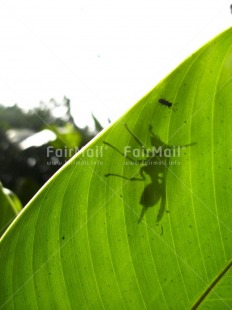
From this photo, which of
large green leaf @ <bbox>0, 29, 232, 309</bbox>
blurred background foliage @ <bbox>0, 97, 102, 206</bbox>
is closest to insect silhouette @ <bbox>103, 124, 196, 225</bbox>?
large green leaf @ <bbox>0, 29, 232, 309</bbox>

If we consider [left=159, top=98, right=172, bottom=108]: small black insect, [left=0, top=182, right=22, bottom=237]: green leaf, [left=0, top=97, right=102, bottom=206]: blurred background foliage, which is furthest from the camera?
[left=0, top=97, right=102, bottom=206]: blurred background foliage

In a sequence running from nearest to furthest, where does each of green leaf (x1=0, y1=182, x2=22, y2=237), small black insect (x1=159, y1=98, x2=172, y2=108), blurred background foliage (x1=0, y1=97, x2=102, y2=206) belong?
small black insect (x1=159, y1=98, x2=172, y2=108), green leaf (x1=0, y1=182, x2=22, y2=237), blurred background foliage (x1=0, y1=97, x2=102, y2=206)

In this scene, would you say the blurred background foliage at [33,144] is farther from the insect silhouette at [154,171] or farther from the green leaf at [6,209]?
the insect silhouette at [154,171]

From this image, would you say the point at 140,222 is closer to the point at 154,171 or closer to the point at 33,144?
the point at 154,171

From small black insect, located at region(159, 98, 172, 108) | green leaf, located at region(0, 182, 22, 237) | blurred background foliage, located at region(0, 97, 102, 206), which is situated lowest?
small black insect, located at region(159, 98, 172, 108)

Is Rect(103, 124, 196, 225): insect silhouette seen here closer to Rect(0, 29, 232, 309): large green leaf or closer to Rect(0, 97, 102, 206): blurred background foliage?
Rect(0, 29, 232, 309): large green leaf

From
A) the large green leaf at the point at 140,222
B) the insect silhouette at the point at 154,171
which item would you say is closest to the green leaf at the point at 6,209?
the large green leaf at the point at 140,222

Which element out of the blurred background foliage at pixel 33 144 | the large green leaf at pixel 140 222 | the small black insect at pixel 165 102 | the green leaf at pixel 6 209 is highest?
the blurred background foliage at pixel 33 144

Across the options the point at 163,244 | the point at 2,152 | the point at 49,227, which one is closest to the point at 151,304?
the point at 163,244
